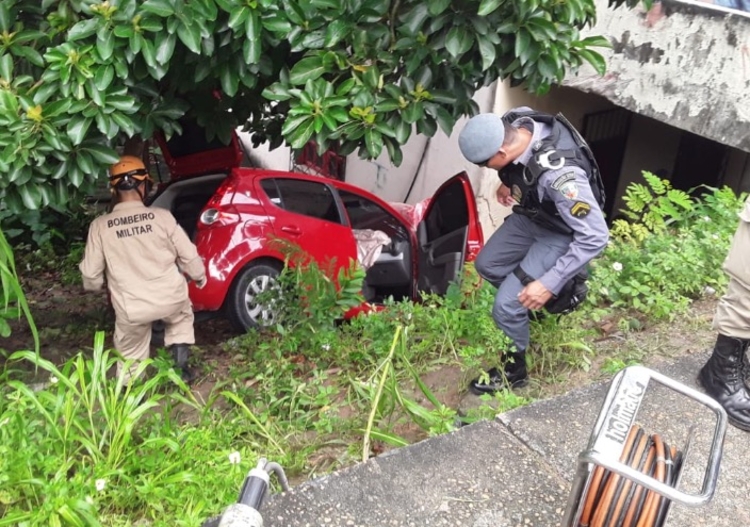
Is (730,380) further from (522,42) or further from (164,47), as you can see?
(164,47)

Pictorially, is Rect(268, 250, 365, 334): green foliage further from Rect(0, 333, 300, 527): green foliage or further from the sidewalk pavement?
the sidewalk pavement

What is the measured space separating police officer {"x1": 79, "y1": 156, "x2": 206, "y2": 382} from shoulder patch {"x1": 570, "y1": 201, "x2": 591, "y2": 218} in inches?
92.7

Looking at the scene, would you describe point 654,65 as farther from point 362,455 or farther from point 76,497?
point 76,497

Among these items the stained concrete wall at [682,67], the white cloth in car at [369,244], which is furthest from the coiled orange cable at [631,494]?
the stained concrete wall at [682,67]

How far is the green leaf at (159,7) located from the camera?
2961 millimetres

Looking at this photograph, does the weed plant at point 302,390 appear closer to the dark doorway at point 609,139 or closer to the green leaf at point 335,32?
the green leaf at point 335,32

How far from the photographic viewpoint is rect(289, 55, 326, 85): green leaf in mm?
3254

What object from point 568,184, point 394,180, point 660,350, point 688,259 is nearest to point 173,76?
point 568,184

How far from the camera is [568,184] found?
3.10 metres

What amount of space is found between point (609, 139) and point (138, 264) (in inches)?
293

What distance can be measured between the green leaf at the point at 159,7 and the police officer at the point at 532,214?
140 cm

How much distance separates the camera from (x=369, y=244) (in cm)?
640

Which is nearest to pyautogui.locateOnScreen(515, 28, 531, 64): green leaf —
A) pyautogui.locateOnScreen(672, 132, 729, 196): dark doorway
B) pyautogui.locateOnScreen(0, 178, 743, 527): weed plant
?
pyautogui.locateOnScreen(0, 178, 743, 527): weed plant

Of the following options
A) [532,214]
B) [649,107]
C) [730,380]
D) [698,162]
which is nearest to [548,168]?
[532,214]
